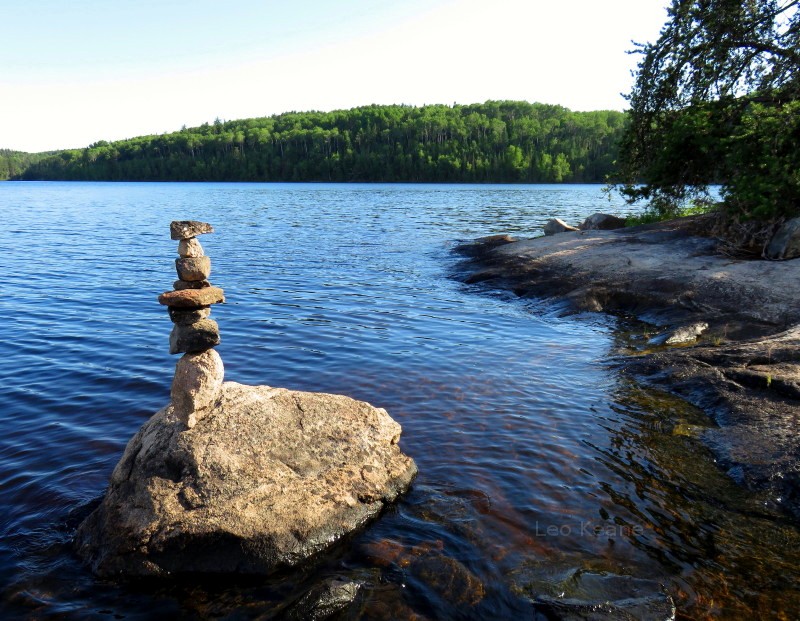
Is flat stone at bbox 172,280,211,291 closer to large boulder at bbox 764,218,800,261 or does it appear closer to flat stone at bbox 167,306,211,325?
flat stone at bbox 167,306,211,325

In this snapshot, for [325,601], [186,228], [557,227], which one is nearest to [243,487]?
[325,601]

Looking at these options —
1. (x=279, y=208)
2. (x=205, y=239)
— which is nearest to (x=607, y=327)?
(x=205, y=239)

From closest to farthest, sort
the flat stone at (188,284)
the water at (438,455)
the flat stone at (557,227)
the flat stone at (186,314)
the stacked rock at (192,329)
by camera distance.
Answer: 1. the water at (438,455)
2. the stacked rock at (192,329)
3. the flat stone at (186,314)
4. the flat stone at (188,284)
5. the flat stone at (557,227)

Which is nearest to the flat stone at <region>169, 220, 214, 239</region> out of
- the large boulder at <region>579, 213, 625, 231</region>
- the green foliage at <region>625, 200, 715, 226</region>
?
the green foliage at <region>625, 200, 715, 226</region>

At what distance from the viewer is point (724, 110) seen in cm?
2053

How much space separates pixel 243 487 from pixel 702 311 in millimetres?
13763

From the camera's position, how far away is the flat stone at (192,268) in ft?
24.7

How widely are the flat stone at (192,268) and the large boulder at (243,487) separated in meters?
1.59

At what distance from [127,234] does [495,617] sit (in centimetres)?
4167

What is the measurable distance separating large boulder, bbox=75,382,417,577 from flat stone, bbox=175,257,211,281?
1586 millimetres

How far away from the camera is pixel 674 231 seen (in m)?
22.7

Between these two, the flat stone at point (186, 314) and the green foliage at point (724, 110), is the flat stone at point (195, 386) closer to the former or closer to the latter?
the flat stone at point (186, 314)

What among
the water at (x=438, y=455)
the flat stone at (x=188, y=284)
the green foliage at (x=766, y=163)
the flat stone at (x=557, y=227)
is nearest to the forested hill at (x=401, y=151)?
the flat stone at (x=557, y=227)

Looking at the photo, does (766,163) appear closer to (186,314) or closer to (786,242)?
(786,242)
